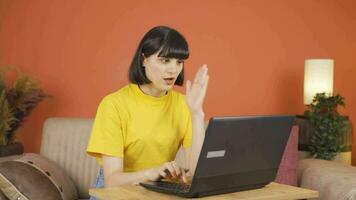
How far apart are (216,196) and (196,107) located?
423mm

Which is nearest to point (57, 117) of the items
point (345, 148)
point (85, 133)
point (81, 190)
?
point (85, 133)

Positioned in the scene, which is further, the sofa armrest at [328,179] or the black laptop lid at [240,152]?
the sofa armrest at [328,179]

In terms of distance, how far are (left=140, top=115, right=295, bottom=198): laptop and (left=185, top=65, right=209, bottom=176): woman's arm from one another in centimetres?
30

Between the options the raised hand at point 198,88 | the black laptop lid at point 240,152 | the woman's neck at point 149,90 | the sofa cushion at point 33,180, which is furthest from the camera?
the sofa cushion at point 33,180

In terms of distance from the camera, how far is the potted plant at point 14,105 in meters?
2.87

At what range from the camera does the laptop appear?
146 cm

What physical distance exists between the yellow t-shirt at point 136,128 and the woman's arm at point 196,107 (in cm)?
10

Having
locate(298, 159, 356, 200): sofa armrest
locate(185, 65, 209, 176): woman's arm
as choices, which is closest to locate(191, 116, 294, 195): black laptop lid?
locate(185, 65, 209, 176): woman's arm

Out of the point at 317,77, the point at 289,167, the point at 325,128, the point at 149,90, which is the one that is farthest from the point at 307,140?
the point at 149,90

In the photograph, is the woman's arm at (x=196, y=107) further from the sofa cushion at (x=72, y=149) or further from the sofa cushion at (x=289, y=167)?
the sofa cushion at (x=72, y=149)

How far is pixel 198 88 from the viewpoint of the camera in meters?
1.82

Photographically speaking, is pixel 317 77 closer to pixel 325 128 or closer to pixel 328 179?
pixel 325 128

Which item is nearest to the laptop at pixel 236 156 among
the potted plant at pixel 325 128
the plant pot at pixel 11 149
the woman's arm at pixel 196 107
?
the woman's arm at pixel 196 107

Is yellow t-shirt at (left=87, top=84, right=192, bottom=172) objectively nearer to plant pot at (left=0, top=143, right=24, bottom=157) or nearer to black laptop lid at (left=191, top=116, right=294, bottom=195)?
black laptop lid at (left=191, top=116, right=294, bottom=195)
